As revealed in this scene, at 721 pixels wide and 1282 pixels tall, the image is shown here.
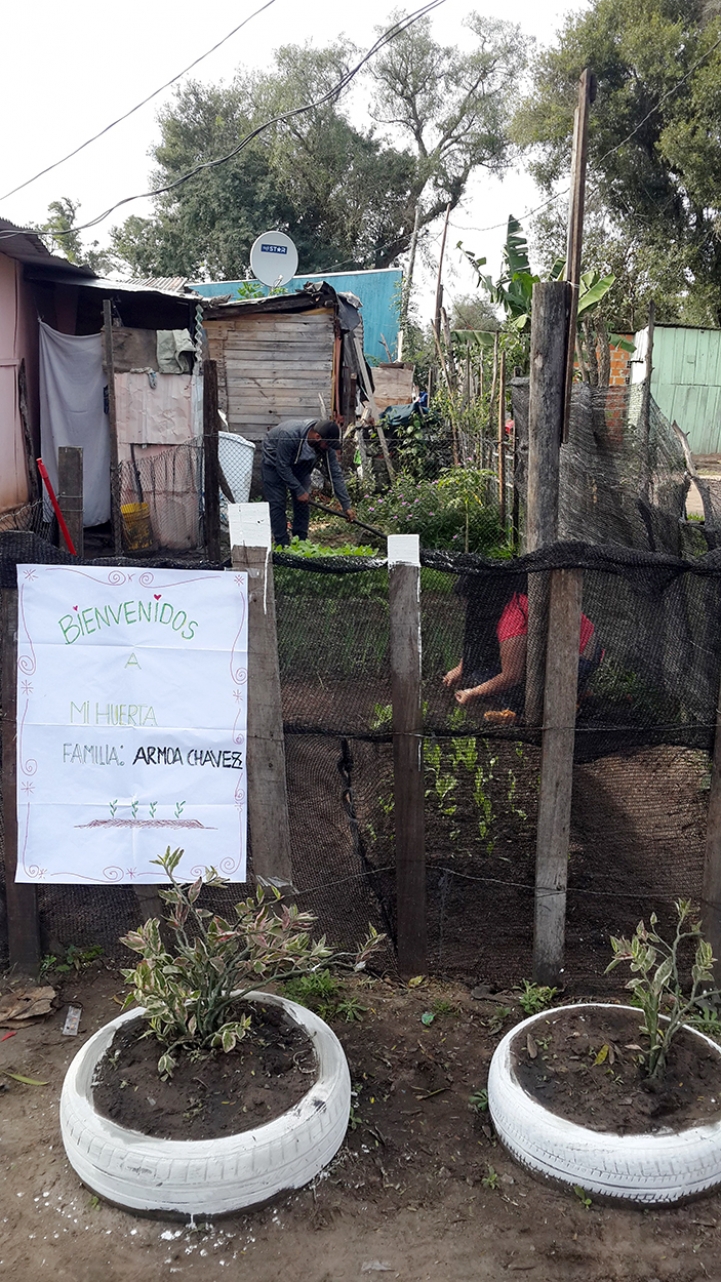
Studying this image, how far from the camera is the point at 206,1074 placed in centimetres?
262

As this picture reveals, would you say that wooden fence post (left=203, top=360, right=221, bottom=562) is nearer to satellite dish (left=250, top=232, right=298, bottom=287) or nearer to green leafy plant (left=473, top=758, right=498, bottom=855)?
green leafy plant (left=473, top=758, right=498, bottom=855)

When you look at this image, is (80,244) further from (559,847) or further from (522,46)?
(559,847)

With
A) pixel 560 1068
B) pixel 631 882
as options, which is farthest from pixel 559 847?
pixel 560 1068

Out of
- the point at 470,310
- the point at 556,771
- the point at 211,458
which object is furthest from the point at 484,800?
the point at 470,310

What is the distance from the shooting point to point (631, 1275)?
225 centimetres

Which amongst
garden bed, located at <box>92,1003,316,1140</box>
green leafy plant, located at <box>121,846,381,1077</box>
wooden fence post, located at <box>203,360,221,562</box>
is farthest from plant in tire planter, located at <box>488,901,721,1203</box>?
wooden fence post, located at <box>203,360,221,562</box>

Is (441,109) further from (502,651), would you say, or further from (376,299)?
(502,651)

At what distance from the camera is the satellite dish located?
14.7 m

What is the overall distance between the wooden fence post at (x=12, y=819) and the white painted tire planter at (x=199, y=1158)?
855mm

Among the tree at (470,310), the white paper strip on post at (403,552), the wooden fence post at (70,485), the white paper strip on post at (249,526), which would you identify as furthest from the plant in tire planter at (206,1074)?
the tree at (470,310)

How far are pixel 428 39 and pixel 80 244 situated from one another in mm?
14561

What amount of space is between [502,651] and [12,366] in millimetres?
8044

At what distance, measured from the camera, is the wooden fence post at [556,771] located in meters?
3.12

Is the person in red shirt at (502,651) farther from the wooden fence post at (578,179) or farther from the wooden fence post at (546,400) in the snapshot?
the wooden fence post at (578,179)
